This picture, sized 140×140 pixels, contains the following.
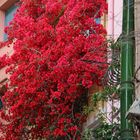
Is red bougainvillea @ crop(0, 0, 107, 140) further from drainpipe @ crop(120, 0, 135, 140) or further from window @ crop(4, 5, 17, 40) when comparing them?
window @ crop(4, 5, 17, 40)

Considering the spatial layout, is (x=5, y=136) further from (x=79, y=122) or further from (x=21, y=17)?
(x=21, y=17)

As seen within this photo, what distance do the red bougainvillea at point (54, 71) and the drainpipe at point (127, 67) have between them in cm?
529

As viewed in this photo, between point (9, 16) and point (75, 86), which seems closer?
point (75, 86)

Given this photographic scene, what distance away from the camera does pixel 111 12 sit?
53.6ft

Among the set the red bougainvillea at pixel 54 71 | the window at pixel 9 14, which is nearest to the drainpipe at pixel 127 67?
the red bougainvillea at pixel 54 71

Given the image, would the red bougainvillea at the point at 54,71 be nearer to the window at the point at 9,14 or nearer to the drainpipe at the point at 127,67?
the drainpipe at the point at 127,67

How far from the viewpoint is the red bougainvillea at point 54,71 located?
1623 centimetres

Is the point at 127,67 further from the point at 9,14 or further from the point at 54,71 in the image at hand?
the point at 9,14

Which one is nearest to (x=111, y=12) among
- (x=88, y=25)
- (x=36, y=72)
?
(x=88, y=25)

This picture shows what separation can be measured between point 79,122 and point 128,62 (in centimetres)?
767

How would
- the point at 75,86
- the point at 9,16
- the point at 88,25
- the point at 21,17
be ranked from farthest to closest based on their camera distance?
the point at 9,16
the point at 21,17
the point at 88,25
the point at 75,86

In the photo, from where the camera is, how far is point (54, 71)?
1656 centimetres

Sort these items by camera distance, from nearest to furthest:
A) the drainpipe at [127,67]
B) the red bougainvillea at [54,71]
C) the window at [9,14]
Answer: the drainpipe at [127,67] < the red bougainvillea at [54,71] < the window at [9,14]

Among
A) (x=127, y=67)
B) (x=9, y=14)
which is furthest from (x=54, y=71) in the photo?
(x=9, y=14)
